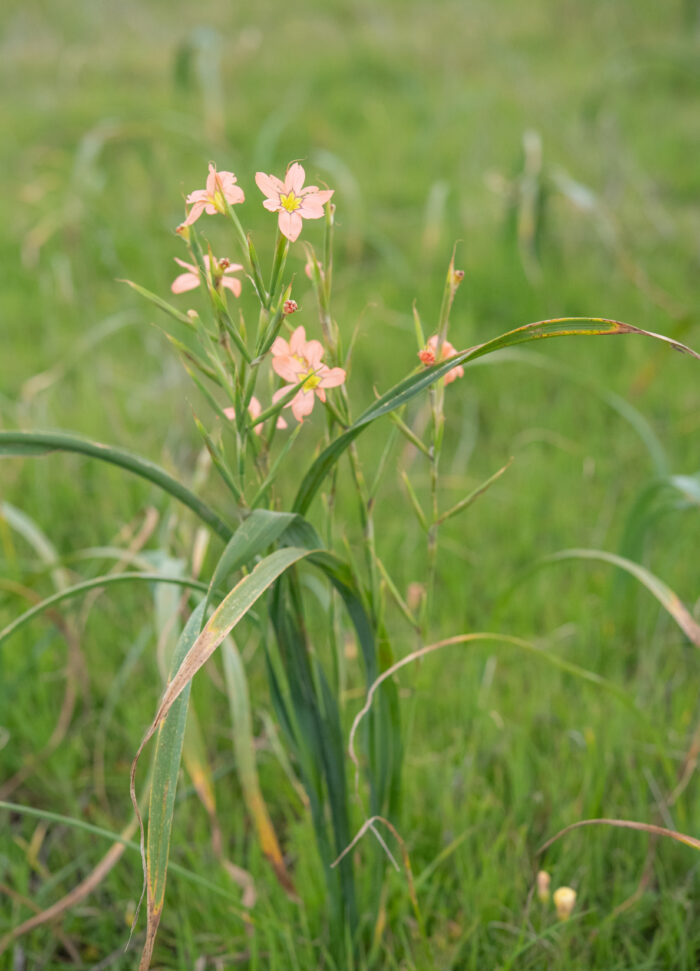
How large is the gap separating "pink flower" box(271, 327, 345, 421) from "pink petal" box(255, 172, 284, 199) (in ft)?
0.35

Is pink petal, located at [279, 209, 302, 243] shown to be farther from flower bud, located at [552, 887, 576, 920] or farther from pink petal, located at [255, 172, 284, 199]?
flower bud, located at [552, 887, 576, 920]

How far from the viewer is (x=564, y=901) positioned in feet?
3.16

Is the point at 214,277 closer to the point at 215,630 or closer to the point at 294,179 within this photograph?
the point at 294,179

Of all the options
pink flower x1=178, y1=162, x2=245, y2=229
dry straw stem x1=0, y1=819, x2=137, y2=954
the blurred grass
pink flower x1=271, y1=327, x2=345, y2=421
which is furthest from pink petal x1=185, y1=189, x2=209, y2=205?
dry straw stem x1=0, y1=819, x2=137, y2=954

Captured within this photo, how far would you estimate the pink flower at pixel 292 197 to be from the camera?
66 centimetres

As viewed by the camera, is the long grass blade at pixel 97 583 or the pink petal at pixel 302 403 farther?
the long grass blade at pixel 97 583

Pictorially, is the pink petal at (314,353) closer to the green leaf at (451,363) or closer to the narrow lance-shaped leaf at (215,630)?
the green leaf at (451,363)

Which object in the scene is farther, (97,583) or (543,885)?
(543,885)

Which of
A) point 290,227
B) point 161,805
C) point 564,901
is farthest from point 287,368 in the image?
point 564,901

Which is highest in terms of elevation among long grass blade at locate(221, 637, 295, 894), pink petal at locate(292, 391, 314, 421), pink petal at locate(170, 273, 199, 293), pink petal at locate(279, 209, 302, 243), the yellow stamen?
pink petal at locate(279, 209, 302, 243)

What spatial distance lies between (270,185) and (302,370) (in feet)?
0.49

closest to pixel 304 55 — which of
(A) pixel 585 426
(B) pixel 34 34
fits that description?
(B) pixel 34 34

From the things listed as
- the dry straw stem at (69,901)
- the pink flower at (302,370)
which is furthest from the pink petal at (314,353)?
the dry straw stem at (69,901)

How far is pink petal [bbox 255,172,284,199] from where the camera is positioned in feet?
2.17
